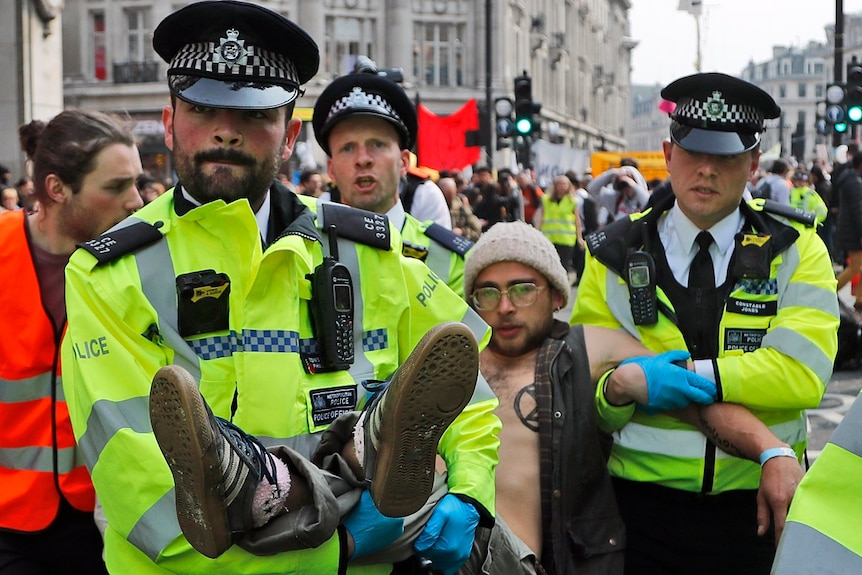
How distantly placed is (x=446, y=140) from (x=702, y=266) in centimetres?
1411

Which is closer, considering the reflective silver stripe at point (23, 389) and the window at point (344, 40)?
the reflective silver stripe at point (23, 389)

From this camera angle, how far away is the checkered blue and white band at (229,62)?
2.51m

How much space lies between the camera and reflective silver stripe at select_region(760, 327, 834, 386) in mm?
3375

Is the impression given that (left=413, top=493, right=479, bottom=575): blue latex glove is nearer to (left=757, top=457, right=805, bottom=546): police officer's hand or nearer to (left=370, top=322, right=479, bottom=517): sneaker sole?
(left=370, top=322, right=479, bottom=517): sneaker sole

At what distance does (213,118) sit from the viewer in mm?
2520

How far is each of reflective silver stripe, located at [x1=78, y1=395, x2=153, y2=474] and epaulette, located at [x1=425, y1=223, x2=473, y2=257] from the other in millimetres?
2283

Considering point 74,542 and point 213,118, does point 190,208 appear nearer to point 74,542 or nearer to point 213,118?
point 213,118

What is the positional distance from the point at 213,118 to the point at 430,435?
36.4 inches

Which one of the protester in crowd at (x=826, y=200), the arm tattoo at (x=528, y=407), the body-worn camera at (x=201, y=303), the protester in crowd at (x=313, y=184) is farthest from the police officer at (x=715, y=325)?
the protester in crowd at (x=826, y=200)

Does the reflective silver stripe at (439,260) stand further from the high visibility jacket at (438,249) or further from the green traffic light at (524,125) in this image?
the green traffic light at (524,125)

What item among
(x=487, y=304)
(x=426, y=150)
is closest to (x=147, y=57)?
(x=426, y=150)

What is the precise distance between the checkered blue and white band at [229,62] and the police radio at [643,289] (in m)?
1.46

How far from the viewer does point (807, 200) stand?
18.4 meters

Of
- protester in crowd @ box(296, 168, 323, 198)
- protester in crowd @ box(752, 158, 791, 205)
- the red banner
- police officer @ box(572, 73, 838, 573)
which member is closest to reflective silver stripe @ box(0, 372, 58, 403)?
police officer @ box(572, 73, 838, 573)
